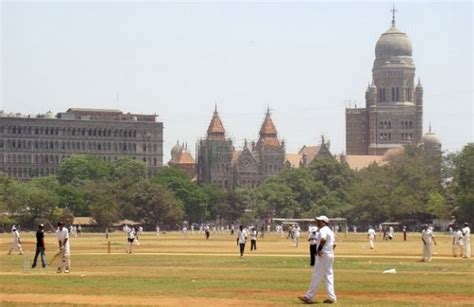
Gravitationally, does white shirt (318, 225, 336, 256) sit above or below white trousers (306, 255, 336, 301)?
above

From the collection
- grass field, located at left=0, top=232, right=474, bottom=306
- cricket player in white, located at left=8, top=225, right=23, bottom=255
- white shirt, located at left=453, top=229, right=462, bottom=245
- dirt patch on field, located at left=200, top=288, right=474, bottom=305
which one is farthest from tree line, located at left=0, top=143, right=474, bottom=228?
dirt patch on field, located at left=200, top=288, right=474, bottom=305

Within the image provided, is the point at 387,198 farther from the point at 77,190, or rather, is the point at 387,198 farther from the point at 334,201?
the point at 77,190

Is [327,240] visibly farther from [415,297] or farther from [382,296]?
[415,297]

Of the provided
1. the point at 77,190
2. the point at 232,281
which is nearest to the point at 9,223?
the point at 77,190

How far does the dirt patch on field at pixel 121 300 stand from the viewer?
104 feet

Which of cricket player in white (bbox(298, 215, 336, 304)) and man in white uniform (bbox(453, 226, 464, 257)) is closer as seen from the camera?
cricket player in white (bbox(298, 215, 336, 304))

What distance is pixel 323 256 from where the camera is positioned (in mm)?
31188

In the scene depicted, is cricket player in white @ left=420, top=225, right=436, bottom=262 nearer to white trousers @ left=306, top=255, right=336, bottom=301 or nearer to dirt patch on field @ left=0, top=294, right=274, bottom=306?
dirt patch on field @ left=0, top=294, right=274, bottom=306

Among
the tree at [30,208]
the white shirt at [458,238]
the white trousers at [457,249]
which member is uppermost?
the tree at [30,208]

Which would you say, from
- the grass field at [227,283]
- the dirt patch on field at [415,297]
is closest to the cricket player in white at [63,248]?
the grass field at [227,283]

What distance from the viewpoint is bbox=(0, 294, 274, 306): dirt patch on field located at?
31828 mm

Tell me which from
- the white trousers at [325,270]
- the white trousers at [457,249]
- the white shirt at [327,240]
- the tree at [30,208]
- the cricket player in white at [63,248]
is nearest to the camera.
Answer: the white trousers at [325,270]

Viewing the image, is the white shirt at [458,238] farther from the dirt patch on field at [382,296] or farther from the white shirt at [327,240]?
the white shirt at [327,240]

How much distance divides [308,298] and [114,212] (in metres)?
147
